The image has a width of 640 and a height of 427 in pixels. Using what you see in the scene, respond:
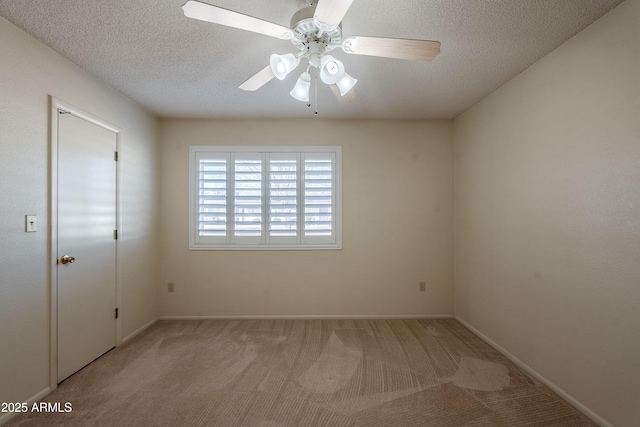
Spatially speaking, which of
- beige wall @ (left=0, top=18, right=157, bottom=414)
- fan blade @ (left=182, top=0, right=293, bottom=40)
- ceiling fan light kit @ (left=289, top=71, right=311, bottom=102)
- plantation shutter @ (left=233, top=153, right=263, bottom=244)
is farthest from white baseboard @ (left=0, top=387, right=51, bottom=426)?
ceiling fan light kit @ (left=289, top=71, right=311, bottom=102)

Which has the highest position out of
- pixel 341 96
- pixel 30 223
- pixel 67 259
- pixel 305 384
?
pixel 341 96

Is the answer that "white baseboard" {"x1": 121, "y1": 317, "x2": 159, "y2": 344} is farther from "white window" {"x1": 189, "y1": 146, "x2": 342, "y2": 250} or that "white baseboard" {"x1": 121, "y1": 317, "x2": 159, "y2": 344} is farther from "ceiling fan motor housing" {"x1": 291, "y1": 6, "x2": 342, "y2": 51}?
"ceiling fan motor housing" {"x1": 291, "y1": 6, "x2": 342, "y2": 51}

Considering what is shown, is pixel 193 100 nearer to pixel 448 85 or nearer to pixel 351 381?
pixel 448 85

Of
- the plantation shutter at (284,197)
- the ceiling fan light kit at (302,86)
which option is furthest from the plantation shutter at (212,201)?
the ceiling fan light kit at (302,86)

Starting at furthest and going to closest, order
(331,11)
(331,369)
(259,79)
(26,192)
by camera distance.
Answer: (331,369), (26,192), (259,79), (331,11)

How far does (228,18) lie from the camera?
4.23 feet

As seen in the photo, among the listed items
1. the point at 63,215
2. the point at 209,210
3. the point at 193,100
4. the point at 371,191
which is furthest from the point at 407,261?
the point at 63,215

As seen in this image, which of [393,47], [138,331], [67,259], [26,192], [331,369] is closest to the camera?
[393,47]

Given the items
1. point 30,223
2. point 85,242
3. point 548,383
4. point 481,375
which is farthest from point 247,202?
point 548,383

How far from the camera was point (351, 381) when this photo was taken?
2244 mm

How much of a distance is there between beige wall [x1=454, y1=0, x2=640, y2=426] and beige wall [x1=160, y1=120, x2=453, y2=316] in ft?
2.37

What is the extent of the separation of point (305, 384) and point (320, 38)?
2400 millimetres

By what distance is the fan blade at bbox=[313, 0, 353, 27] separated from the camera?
1.16 metres

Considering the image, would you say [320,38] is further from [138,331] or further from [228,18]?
[138,331]
